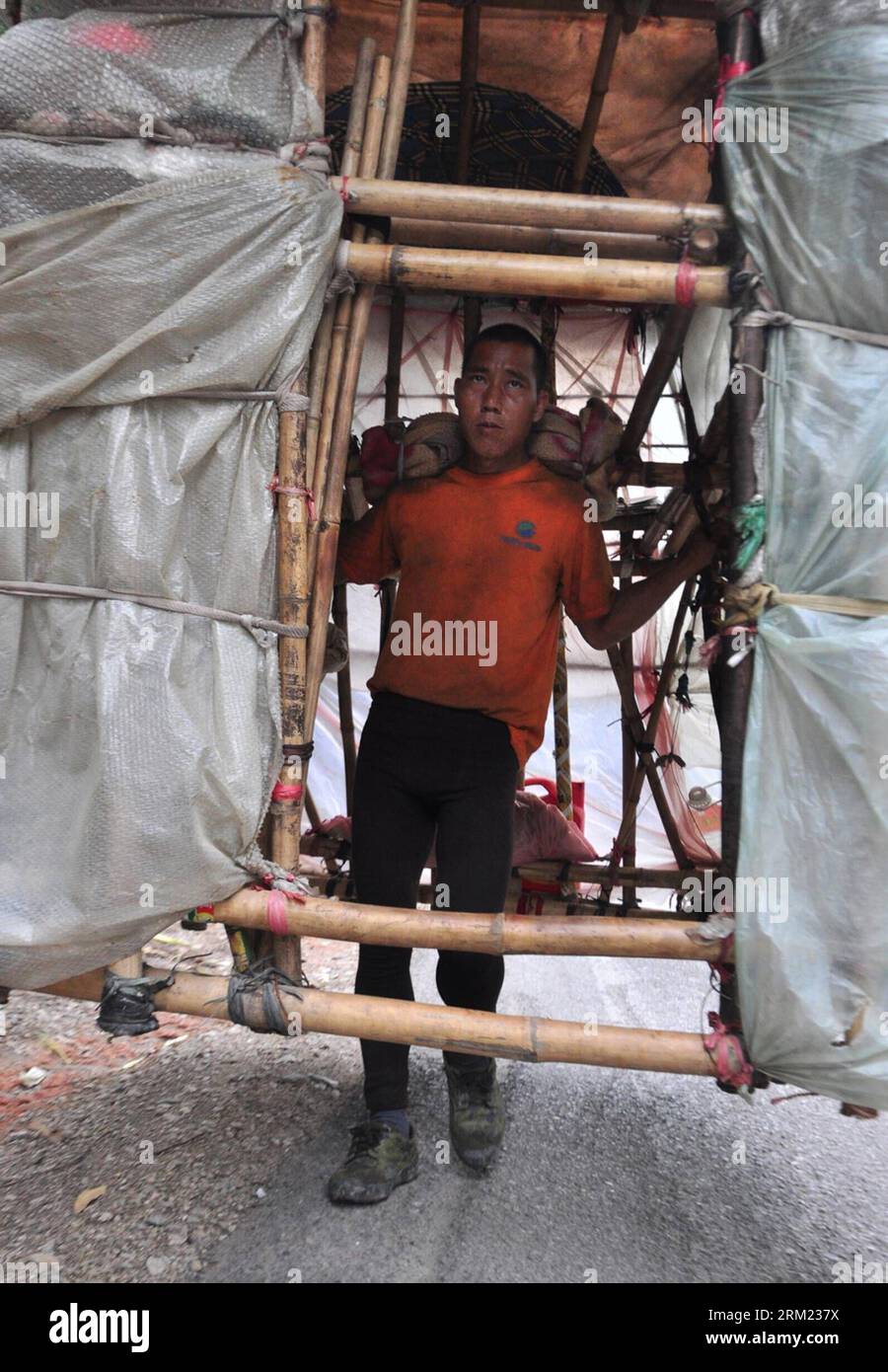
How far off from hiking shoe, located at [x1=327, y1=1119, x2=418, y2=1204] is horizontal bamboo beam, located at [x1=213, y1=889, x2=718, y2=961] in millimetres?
711

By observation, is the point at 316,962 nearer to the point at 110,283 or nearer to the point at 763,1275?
the point at 763,1275

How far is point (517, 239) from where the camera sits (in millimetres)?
2135

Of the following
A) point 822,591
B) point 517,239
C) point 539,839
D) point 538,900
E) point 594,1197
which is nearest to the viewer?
point 822,591

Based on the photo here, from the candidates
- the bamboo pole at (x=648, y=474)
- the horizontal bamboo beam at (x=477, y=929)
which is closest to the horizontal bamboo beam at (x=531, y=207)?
the bamboo pole at (x=648, y=474)

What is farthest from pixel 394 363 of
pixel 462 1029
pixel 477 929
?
pixel 462 1029

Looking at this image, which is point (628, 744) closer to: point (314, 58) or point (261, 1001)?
point (261, 1001)

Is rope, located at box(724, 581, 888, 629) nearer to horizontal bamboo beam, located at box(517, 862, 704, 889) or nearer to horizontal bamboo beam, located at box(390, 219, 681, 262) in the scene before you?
horizontal bamboo beam, located at box(390, 219, 681, 262)

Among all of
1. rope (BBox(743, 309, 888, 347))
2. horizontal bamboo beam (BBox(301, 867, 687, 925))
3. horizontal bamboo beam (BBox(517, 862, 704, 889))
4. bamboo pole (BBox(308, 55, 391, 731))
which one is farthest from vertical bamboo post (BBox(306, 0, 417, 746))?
horizontal bamboo beam (BBox(517, 862, 704, 889))

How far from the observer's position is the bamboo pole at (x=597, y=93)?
86.2 inches

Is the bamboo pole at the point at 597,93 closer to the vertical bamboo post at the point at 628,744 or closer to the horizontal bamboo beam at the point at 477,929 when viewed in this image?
the vertical bamboo post at the point at 628,744

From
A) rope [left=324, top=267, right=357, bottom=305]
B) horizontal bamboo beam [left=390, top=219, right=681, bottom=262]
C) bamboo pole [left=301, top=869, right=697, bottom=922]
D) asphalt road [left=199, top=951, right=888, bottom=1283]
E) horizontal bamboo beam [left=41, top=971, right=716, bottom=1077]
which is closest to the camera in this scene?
horizontal bamboo beam [left=41, top=971, right=716, bottom=1077]

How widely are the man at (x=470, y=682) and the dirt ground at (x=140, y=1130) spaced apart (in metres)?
0.37

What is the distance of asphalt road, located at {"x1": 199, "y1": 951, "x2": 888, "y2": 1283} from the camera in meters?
1.99

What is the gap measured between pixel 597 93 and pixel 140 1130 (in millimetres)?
2949
